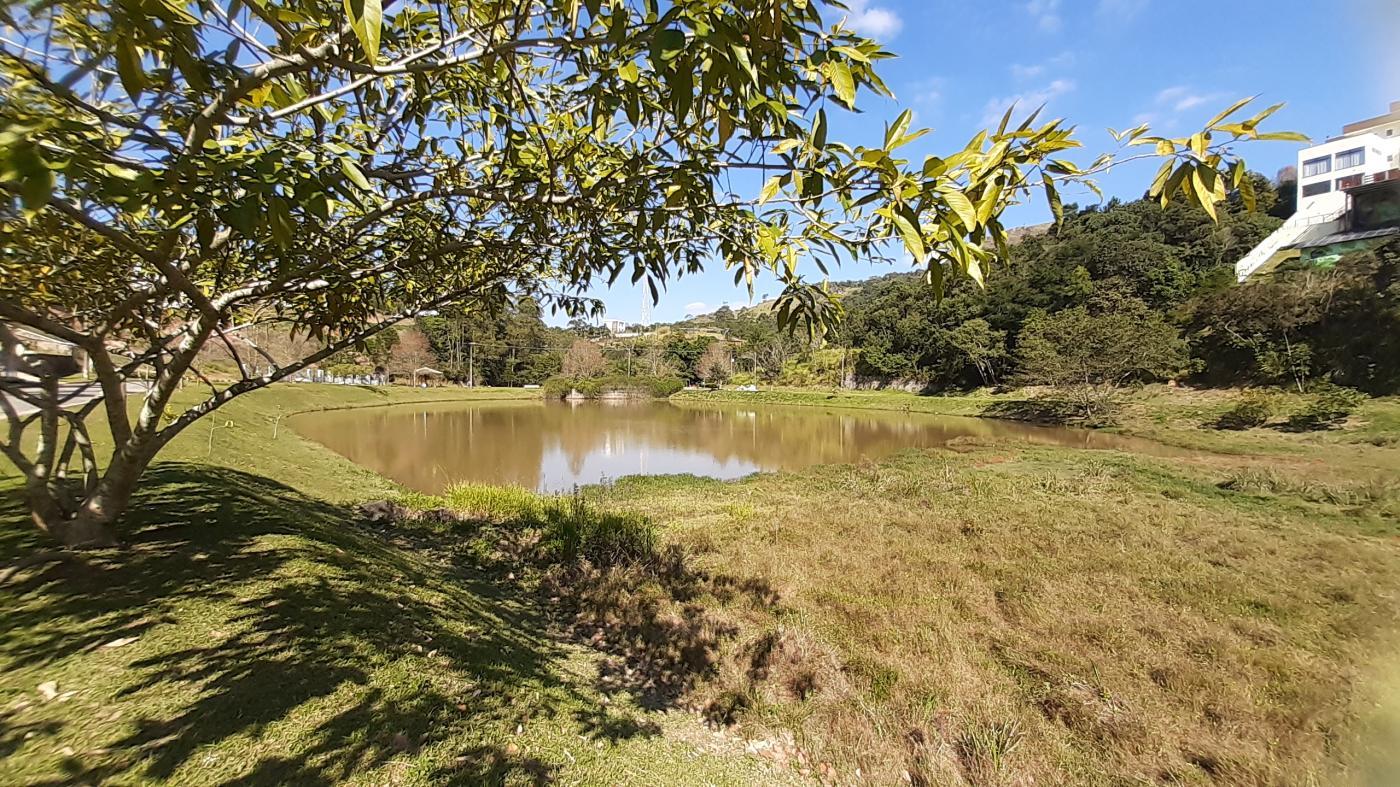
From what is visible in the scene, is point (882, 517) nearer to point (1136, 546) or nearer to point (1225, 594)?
point (1136, 546)

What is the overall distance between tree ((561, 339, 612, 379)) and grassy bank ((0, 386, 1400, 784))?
174 feet

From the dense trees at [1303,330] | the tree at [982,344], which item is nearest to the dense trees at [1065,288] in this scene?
the tree at [982,344]

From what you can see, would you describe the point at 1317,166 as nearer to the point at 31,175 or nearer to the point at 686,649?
the point at 31,175

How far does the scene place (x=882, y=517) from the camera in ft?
31.2

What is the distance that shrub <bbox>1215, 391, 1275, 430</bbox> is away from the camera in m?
20.7

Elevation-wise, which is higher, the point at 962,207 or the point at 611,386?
the point at 962,207

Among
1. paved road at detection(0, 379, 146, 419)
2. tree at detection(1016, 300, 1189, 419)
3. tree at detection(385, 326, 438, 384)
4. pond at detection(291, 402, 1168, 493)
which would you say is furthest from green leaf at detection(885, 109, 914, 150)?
tree at detection(385, 326, 438, 384)

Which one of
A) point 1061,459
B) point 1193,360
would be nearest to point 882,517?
point 1061,459

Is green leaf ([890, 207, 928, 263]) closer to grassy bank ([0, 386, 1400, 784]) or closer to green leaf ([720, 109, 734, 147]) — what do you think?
green leaf ([720, 109, 734, 147])

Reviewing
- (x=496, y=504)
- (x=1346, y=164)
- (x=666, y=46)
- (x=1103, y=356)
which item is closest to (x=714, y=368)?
(x=1103, y=356)

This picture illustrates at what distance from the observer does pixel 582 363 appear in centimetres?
6116

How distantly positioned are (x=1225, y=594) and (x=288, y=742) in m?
7.79

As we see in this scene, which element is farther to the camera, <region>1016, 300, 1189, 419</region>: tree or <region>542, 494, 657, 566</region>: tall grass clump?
<region>1016, 300, 1189, 419</region>: tree

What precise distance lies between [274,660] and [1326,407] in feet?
81.3
